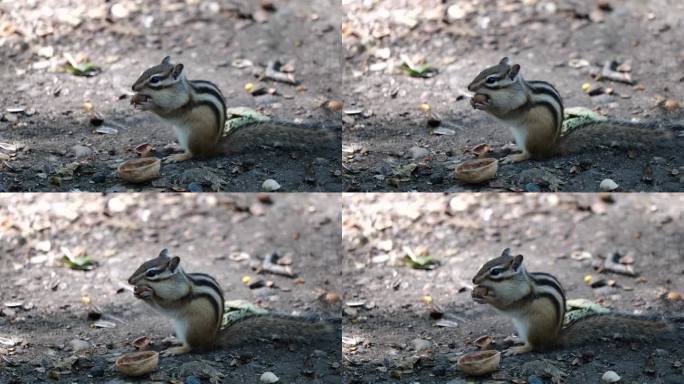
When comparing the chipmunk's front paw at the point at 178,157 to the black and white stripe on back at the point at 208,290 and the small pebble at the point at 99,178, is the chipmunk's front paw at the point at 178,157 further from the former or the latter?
the black and white stripe on back at the point at 208,290

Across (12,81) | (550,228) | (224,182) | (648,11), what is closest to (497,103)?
(550,228)

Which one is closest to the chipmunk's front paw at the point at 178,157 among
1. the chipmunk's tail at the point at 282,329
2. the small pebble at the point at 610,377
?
the chipmunk's tail at the point at 282,329

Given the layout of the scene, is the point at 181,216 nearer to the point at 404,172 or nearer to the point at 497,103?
the point at 404,172

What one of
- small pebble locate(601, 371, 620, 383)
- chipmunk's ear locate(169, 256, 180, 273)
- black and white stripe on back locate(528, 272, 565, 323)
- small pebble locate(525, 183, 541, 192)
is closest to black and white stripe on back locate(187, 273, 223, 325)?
chipmunk's ear locate(169, 256, 180, 273)

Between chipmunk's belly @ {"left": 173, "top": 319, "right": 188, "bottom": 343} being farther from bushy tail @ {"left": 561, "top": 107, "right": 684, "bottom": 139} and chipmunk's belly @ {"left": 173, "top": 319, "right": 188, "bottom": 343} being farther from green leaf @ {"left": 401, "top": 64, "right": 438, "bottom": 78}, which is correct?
bushy tail @ {"left": 561, "top": 107, "right": 684, "bottom": 139}

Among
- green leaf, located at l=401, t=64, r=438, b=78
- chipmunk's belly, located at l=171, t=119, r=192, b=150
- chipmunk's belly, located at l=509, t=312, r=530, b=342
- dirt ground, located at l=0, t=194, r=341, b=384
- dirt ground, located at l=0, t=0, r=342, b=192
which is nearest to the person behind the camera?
chipmunk's belly, located at l=509, t=312, r=530, b=342

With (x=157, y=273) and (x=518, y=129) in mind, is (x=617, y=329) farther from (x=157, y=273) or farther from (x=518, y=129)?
(x=157, y=273)

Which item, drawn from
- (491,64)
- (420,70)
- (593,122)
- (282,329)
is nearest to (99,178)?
(282,329)
